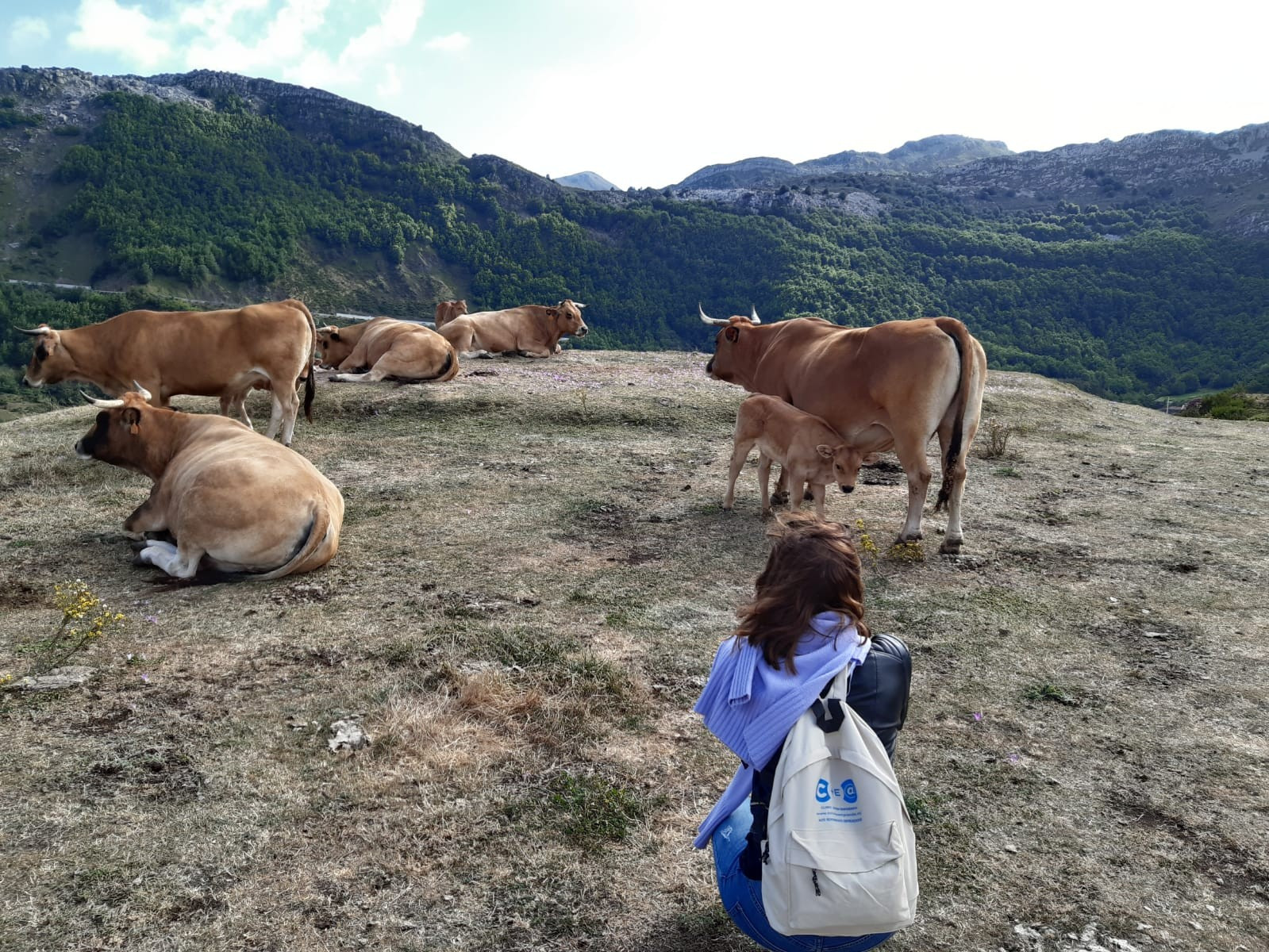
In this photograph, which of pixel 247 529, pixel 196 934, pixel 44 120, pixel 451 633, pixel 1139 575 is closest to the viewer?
pixel 196 934

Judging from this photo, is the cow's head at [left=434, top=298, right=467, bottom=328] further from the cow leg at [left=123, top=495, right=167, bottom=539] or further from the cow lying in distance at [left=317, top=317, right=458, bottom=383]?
the cow leg at [left=123, top=495, right=167, bottom=539]

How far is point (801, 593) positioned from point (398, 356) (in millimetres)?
14067

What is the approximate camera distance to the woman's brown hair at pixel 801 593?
103 inches

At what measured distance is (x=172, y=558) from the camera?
700cm

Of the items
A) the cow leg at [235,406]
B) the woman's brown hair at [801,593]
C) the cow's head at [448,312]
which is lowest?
the cow leg at [235,406]

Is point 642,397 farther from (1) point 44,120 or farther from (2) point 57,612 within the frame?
(1) point 44,120

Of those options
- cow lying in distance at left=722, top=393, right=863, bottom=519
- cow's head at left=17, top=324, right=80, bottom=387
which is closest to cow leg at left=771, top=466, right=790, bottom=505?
cow lying in distance at left=722, top=393, right=863, bottom=519

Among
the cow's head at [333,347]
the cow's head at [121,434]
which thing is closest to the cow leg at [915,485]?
the cow's head at [121,434]

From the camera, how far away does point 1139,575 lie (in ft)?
25.1

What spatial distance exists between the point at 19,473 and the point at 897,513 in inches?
402

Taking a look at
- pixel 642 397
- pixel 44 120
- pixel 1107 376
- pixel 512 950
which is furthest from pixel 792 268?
pixel 44 120

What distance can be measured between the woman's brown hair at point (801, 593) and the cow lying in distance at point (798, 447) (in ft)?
19.6

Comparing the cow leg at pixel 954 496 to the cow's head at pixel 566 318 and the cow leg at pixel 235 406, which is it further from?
the cow's head at pixel 566 318

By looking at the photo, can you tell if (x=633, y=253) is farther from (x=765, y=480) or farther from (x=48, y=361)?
(x=765, y=480)
